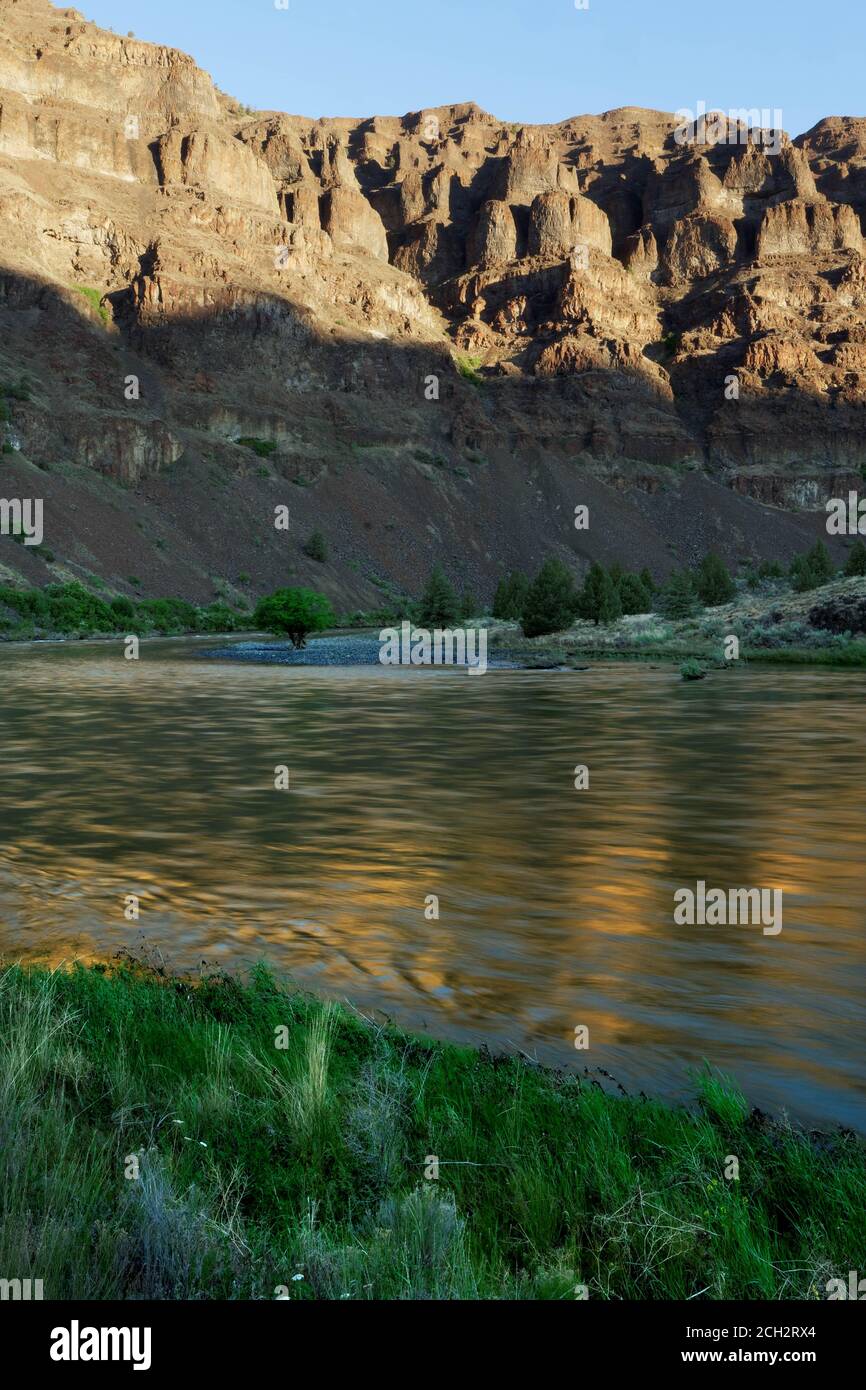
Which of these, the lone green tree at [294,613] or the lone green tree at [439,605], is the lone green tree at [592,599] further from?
the lone green tree at [294,613]

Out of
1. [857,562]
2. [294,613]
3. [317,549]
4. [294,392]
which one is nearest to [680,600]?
[857,562]

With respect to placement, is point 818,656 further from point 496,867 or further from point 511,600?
point 511,600

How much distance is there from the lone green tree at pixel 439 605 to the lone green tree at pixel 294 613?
18669 mm

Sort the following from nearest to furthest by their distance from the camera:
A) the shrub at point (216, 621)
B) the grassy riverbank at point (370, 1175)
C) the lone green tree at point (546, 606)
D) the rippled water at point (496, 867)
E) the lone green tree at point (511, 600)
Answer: the grassy riverbank at point (370, 1175), the rippled water at point (496, 867), the lone green tree at point (546, 606), the lone green tree at point (511, 600), the shrub at point (216, 621)

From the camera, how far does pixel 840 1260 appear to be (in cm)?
434

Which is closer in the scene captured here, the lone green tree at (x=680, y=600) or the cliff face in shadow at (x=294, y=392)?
the lone green tree at (x=680, y=600)

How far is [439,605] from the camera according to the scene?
90.6 meters

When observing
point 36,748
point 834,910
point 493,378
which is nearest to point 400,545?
point 493,378

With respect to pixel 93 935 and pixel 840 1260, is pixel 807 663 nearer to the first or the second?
pixel 93 935

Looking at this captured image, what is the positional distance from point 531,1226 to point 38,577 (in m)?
97.4

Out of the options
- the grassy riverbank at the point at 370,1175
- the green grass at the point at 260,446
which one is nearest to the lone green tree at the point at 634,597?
the green grass at the point at 260,446

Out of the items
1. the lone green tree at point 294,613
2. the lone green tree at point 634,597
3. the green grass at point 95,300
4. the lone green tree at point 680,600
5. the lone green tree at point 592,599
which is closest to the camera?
the lone green tree at point 294,613

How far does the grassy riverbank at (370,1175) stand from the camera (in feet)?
12.9

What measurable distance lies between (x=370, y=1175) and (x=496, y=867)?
26.5ft
